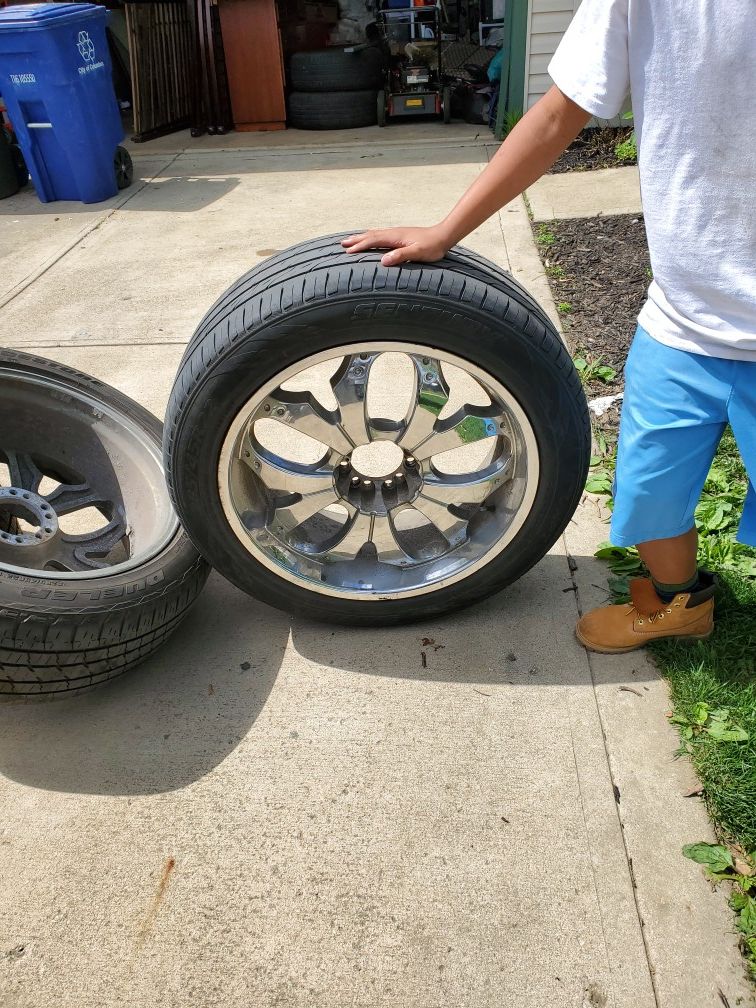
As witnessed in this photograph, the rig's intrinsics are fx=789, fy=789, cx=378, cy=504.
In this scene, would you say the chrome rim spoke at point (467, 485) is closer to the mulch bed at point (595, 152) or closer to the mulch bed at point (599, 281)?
the mulch bed at point (599, 281)

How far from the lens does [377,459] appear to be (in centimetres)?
318

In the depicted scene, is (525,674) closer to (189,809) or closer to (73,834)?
(189,809)

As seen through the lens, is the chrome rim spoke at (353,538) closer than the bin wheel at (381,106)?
Yes

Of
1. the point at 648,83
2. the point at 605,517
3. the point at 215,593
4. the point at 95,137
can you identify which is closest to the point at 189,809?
the point at 215,593

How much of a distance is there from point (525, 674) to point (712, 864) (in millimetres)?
681

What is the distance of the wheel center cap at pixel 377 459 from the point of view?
10.2 ft

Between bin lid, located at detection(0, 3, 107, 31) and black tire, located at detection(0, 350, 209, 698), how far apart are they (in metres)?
5.10

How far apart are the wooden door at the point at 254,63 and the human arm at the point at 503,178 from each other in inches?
289

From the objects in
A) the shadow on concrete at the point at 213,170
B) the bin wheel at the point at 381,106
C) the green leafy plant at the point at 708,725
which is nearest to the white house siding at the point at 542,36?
the shadow on concrete at the point at 213,170

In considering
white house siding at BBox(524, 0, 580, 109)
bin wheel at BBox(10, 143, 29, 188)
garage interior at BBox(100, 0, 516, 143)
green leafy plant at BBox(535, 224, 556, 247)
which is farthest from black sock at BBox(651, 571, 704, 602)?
bin wheel at BBox(10, 143, 29, 188)

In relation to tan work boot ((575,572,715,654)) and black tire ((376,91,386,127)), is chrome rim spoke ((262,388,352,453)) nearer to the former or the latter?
tan work boot ((575,572,715,654))

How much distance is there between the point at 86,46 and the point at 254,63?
2.54m

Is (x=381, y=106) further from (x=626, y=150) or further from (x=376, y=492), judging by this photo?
(x=376, y=492)

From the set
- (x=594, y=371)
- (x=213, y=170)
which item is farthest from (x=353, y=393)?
(x=213, y=170)
